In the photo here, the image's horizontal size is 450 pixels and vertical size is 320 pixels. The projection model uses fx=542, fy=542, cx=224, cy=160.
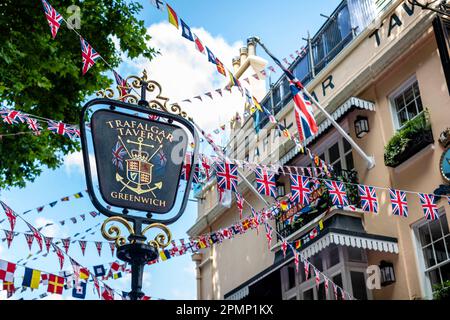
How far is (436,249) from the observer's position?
34.2 feet

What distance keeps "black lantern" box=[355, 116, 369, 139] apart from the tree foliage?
506 cm

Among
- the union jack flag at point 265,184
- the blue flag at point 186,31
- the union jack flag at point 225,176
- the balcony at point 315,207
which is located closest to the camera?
the blue flag at point 186,31

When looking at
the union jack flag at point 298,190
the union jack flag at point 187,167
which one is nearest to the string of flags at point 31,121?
the union jack flag at point 187,167

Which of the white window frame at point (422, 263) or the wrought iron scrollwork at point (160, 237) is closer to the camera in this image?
the wrought iron scrollwork at point (160, 237)

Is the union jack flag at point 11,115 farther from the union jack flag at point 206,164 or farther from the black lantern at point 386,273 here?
the black lantern at point 386,273

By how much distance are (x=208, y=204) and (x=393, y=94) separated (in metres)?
9.45

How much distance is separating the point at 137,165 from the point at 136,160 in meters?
0.05

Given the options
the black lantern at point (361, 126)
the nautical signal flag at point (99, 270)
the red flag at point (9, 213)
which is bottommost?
the nautical signal flag at point (99, 270)

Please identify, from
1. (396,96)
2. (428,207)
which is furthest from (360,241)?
(396,96)

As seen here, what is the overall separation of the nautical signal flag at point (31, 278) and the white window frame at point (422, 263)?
278 inches

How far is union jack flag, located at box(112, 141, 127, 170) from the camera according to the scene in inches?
181

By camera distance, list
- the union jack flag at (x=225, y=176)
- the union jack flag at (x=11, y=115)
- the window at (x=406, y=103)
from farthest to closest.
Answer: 1. the window at (x=406, y=103)
2. the union jack flag at (x=225, y=176)
3. the union jack flag at (x=11, y=115)

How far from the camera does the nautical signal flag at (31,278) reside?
679 cm

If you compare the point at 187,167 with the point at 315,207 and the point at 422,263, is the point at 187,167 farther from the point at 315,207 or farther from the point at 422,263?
the point at 315,207
